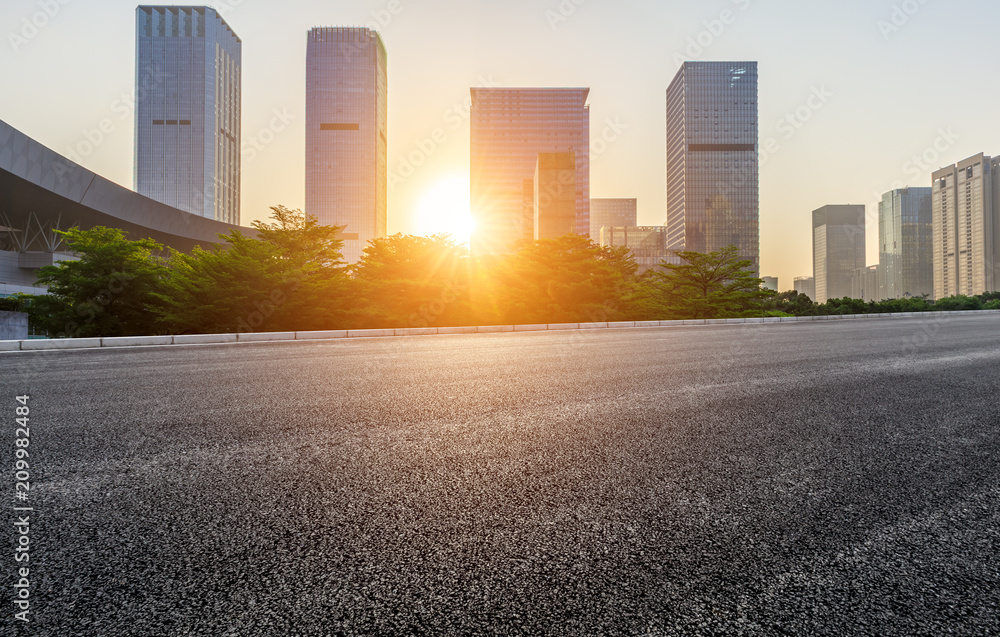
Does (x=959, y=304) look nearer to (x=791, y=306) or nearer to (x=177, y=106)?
(x=791, y=306)

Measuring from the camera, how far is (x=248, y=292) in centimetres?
1642

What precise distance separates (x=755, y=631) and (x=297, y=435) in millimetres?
3127

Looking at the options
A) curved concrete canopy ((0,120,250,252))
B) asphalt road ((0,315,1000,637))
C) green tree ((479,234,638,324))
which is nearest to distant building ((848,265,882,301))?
green tree ((479,234,638,324))

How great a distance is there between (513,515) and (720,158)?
162611 mm

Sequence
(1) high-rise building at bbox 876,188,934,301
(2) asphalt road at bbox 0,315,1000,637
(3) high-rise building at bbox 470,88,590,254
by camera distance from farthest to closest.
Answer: (3) high-rise building at bbox 470,88,590,254 < (1) high-rise building at bbox 876,188,934,301 < (2) asphalt road at bbox 0,315,1000,637

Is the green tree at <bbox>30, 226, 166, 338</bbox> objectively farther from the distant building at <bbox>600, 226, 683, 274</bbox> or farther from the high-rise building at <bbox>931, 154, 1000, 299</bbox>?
the high-rise building at <bbox>931, 154, 1000, 299</bbox>

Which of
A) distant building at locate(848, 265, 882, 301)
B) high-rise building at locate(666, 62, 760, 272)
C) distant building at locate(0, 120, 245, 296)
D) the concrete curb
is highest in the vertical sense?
high-rise building at locate(666, 62, 760, 272)

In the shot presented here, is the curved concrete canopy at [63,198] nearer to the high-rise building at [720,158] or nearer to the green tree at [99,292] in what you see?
the green tree at [99,292]

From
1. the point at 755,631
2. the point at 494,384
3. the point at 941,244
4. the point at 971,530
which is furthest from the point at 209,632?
the point at 941,244

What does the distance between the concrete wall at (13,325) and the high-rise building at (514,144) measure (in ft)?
475

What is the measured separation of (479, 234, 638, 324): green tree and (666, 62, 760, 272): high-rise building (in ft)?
415

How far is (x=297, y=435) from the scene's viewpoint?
3.48 metres

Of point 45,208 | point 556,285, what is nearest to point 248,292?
point 556,285

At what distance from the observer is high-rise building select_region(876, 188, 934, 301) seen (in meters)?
154
